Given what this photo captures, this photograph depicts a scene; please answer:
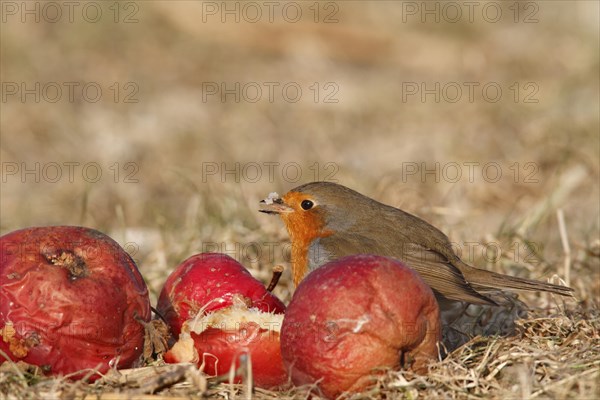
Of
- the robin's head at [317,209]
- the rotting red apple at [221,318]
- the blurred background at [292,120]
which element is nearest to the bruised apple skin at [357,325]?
the rotting red apple at [221,318]

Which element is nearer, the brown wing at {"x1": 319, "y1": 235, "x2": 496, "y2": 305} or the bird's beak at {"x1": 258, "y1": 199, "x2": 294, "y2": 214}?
the brown wing at {"x1": 319, "y1": 235, "x2": 496, "y2": 305}

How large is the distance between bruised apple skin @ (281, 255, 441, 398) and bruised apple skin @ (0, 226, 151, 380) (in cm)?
70

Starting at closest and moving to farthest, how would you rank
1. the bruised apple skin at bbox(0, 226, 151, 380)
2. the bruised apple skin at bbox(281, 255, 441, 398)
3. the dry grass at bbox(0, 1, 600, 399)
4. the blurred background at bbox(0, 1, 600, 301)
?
the bruised apple skin at bbox(281, 255, 441, 398) → the bruised apple skin at bbox(0, 226, 151, 380) → the dry grass at bbox(0, 1, 600, 399) → the blurred background at bbox(0, 1, 600, 301)

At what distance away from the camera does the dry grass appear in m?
4.16

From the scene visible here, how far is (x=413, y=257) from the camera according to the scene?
528cm

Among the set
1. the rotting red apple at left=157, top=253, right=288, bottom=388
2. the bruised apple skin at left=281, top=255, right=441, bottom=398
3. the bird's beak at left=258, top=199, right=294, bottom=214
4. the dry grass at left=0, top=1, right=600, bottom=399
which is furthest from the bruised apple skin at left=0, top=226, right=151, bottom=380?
the bird's beak at left=258, top=199, right=294, bottom=214

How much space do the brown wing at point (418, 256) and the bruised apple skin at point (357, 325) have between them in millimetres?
1339

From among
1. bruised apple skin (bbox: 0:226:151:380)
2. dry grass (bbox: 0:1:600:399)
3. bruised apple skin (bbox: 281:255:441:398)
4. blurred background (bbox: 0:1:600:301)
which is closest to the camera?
bruised apple skin (bbox: 281:255:441:398)

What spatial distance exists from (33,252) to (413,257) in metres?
2.32

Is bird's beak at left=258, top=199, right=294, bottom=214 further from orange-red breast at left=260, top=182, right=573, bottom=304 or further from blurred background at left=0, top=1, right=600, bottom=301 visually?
blurred background at left=0, top=1, right=600, bottom=301

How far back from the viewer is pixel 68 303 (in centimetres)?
366

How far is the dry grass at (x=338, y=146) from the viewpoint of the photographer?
4.16 m

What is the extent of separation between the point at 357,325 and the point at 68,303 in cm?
116

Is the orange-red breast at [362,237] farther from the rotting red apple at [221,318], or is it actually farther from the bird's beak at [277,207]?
the rotting red apple at [221,318]
